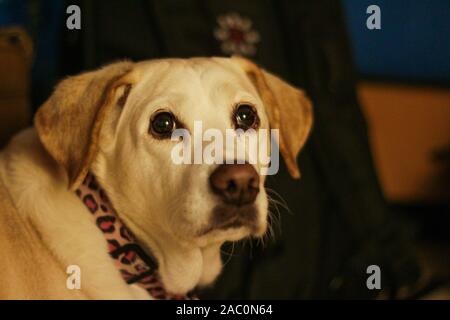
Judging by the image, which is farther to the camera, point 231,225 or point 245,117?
point 245,117

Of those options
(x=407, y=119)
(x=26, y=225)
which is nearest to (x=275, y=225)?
(x=26, y=225)

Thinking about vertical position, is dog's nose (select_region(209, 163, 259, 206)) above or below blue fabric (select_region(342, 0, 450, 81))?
below

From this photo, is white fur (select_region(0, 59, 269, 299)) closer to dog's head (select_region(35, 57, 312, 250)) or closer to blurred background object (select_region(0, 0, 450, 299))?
dog's head (select_region(35, 57, 312, 250))

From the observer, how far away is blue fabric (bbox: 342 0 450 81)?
2879 mm

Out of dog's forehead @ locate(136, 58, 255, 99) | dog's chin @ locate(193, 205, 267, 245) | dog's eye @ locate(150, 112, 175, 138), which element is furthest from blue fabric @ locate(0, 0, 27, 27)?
dog's chin @ locate(193, 205, 267, 245)

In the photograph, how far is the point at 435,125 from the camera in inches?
134

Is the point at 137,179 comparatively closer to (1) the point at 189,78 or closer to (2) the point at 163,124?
(2) the point at 163,124

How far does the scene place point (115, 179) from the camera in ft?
5.36

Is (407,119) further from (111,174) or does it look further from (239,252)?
(111,174)

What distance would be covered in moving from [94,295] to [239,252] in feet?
2.29

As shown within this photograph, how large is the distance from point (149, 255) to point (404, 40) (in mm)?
2127

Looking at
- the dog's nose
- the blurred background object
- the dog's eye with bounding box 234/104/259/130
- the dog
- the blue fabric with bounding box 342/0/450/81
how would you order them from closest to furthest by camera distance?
the dog's nose → the dog → the dog's eye with bounding box 234/104/259/130 → the blurred background object → the blue fabric with bounding box 342/0/450/81

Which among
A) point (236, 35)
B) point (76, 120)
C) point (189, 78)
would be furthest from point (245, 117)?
point (236, 35)

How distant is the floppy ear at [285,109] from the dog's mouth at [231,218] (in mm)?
398
